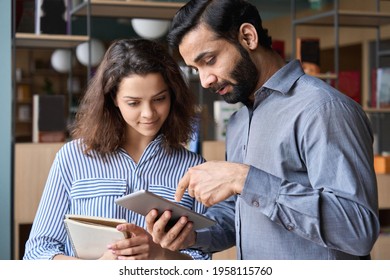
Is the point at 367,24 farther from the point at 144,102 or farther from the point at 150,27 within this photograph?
the point at 144,102

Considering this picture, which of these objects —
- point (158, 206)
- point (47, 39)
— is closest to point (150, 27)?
point (47, 39)

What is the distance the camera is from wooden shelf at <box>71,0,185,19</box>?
3719mm

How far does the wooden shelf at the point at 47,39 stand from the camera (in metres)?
3.68

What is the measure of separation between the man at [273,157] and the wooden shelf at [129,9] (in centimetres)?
226

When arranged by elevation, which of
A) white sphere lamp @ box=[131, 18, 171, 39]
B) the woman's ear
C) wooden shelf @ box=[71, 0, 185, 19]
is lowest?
the woman's ear

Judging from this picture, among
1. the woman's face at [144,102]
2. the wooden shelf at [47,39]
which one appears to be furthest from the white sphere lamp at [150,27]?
the woman's face at [144,102]

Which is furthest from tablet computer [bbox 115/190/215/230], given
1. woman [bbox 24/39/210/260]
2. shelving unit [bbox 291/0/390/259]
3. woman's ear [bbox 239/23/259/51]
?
shelving unit [bbox 291/0/390/259]

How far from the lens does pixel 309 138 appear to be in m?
1.28

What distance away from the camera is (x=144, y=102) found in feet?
5.48

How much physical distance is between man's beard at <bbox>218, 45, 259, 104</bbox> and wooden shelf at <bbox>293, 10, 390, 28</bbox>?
3.27 m

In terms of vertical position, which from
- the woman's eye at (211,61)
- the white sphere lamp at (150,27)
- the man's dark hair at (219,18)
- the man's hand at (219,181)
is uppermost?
the white sphere lamp at (150,27)

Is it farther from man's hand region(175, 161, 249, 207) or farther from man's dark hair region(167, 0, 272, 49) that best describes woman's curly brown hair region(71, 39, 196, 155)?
man's hand region(175, 161, 249, 207)

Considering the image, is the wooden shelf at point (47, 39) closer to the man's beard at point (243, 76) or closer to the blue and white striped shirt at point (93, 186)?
the blue and white striped shirt at point (93, 186)
